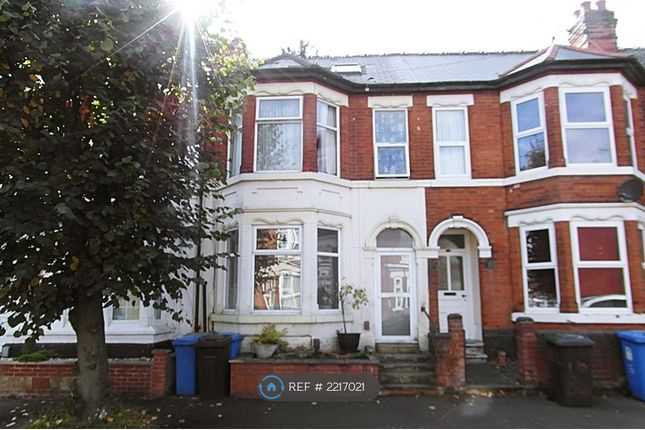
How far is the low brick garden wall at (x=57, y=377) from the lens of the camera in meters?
7.20

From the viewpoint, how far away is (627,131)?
30.7 feet

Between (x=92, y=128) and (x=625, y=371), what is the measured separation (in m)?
9.47

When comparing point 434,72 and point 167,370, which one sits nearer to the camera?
point 167,370

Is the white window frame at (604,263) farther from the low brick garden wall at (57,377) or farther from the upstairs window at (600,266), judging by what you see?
the low brick garden wall at (57,377)

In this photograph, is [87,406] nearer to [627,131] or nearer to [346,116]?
[346,116]

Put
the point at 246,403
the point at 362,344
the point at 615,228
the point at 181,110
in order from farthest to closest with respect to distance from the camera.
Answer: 1. the point at 362,344
2. the point at 615,228
3. the point at 246,403
4. the point at 181,110

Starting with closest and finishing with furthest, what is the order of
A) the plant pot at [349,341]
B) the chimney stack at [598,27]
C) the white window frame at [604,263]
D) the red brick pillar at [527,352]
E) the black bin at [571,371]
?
1. the black bin at [571,371]
2. the red brick pillar at [527,352]
3. the white window frame at [604,263]
4. the plant pot at [349,341]
5. the chimney stack at [598,27]

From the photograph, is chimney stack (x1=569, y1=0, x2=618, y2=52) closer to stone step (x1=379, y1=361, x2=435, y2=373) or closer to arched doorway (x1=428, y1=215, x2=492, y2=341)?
arched doorway (x1=428, y1=215, x2=492, y2=341)

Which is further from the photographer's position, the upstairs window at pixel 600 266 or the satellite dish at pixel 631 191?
the satellite dish at pixel 631 191

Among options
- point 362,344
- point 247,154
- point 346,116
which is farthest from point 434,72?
point 362,344

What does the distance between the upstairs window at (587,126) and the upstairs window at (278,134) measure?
19.1ft

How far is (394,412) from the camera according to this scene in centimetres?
629

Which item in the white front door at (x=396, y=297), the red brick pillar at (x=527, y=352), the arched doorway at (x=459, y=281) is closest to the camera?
the red brick pillar at (x=527, y=352)

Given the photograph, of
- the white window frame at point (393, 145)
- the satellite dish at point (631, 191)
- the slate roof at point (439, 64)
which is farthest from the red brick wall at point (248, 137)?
the satellite dish at point (631, 191)
